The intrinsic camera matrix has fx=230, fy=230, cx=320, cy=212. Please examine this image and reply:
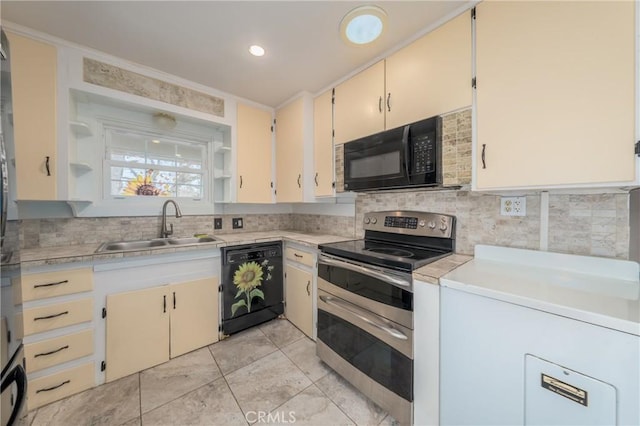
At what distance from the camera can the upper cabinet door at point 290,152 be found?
239 cm

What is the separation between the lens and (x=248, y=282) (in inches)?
86.3

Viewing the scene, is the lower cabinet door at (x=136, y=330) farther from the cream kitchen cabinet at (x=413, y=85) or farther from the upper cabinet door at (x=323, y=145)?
the cream kitchen cabinet at (x=413, y=85)

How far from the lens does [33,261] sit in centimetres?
132

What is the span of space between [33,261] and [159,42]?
1599 millimetres

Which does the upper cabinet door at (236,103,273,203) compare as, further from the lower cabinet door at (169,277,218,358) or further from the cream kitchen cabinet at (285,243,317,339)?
the lower cabinet door at (169,277,218,358)

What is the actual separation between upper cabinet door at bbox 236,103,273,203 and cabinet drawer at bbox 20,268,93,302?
4.29 feet

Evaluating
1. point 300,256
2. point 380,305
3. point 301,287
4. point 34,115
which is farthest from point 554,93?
point 34,115

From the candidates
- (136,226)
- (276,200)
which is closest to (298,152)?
(276,200)

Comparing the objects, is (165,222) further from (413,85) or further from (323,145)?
(413,85)

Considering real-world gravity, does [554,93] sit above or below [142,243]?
above

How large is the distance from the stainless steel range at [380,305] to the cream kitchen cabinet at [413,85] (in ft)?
2.38

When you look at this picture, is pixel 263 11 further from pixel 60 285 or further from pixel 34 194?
pixel 60 285

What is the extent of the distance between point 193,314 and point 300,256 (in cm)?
101

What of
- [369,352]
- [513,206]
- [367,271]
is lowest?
[369,352]
